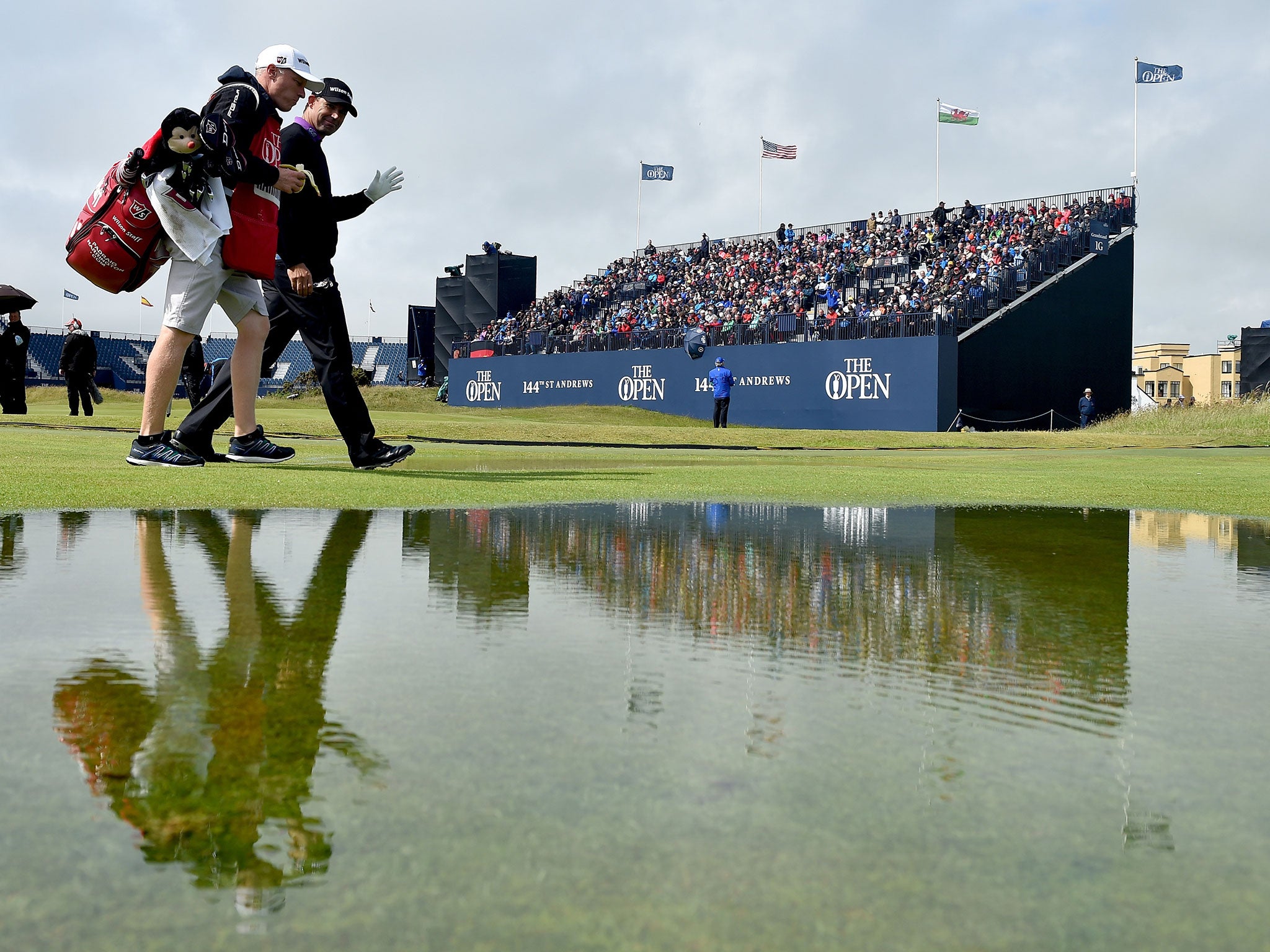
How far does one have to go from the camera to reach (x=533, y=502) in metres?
7.36

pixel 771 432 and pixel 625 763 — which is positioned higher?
pixel 771 432

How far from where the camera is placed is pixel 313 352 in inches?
330

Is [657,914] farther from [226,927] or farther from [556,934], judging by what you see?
[226,927]

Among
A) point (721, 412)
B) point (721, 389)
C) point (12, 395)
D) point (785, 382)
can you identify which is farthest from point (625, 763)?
point (785, 382)

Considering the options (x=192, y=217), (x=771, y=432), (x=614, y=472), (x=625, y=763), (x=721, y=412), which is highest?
(x=192, y=217)

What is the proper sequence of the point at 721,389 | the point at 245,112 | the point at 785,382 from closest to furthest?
the point at 245,112 → the point at 721,389 → the point at 785,382

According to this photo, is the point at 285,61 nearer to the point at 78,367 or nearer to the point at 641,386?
the point at 78,367

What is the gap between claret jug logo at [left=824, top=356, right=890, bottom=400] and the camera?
3659 cm

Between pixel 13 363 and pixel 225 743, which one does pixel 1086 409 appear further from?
pixel 225 743

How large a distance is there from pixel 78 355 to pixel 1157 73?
114ft

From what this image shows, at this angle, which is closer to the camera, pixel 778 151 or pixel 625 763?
pixel 625 763

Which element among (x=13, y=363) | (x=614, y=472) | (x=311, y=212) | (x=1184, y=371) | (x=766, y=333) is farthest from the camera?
(x=1184, y=371)

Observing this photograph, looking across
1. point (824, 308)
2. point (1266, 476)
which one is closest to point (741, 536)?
point (1266, 476)

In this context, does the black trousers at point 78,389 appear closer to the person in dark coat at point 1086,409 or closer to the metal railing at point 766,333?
the metal railing at point 766,333
